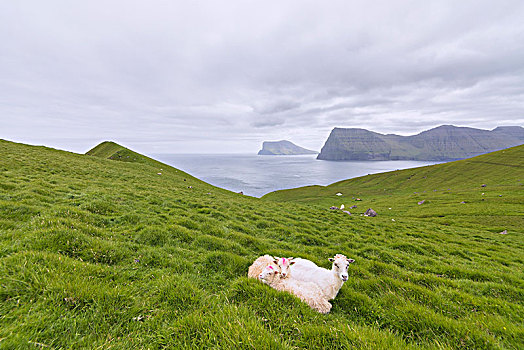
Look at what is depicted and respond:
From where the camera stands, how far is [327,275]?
17.6 feet

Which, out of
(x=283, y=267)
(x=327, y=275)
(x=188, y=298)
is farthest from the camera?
(x=327, y=275)

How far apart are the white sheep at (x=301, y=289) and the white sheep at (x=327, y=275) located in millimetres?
446

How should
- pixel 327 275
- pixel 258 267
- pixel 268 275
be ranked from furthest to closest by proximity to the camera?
1. pixel 258 267
2. pixel 327 275
3. pixel 268 275

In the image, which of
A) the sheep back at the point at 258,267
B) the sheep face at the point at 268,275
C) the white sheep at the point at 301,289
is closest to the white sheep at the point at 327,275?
the white sheep at the point at 301,289

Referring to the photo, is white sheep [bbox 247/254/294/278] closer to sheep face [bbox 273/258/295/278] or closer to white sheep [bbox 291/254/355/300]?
sheep face [bbox 273/258/295/278]

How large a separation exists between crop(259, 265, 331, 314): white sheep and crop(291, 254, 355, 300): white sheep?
0.45m

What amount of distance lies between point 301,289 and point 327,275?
118 cm

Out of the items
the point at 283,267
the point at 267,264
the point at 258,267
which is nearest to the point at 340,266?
the point at 283,267

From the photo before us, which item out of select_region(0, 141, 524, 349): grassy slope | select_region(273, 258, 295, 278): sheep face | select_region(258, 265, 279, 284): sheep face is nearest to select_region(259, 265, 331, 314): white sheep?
select_region(258, 265, 279, 284): sheep face

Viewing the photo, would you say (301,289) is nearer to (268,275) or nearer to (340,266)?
(268,275)

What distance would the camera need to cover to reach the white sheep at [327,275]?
5070 millimetres

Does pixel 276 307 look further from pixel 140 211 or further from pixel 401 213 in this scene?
pixel 401 213

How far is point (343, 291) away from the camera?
207 inches

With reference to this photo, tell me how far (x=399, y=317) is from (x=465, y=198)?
47863mm
